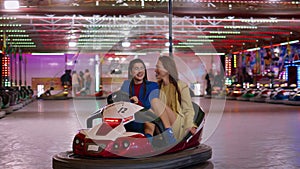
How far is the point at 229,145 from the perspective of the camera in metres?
5.81

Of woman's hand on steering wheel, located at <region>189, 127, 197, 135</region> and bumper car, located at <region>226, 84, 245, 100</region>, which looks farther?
bumper car, located at <region>226, 84, 245, 100</region>

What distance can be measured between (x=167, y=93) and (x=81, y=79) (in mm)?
18209

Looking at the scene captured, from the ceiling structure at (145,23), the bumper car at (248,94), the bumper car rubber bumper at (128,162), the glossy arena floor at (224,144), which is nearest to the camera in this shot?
the bumper car rubber bumper at (128,162)

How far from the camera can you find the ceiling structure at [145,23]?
468 inches

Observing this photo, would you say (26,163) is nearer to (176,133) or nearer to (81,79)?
(176,133)

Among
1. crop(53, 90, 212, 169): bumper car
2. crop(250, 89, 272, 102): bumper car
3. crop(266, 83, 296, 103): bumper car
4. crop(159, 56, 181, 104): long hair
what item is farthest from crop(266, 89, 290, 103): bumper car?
crop(53, 90, 212, 169): bumper car

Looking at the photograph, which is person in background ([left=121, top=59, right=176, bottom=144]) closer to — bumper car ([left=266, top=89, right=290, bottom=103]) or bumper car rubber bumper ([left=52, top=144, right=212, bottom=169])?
bumper car rubber bumper ([left=52, top=144, right=212, bottom=169])

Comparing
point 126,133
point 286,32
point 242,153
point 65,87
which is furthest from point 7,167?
point 65,87

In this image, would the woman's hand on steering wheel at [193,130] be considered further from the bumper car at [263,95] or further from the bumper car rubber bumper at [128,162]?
the bumper car at [263,95]

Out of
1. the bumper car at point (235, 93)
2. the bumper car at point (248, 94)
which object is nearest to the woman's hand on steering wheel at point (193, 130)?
the bumper car at point (248, 94)

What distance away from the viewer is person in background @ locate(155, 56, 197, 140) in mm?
4438

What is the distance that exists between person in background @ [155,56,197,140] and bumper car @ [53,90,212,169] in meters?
0.27

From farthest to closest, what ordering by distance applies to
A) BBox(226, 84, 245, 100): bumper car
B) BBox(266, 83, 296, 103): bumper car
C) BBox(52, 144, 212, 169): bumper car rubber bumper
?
1. BBox(226, 84, 245, 100): bumper car
2. BBox(266, 83, 296, 103): bumper car
3. BBox(52, 144, 212, 169): bumper car rubber bumper

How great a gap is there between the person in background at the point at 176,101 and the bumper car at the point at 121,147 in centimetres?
27
